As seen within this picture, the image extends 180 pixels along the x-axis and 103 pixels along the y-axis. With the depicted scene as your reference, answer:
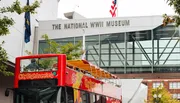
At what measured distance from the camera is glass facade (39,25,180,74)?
127 ft

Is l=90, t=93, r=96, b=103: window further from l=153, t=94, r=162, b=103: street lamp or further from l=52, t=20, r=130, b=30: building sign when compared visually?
l=52, t=20, r=130, b=30: building sign

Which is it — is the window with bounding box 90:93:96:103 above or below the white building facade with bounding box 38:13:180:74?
below

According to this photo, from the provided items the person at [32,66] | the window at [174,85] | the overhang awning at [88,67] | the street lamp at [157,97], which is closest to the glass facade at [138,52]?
the street lamp at [157,97]

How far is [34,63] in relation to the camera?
13477mm

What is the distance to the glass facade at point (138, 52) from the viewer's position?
38.7 metres

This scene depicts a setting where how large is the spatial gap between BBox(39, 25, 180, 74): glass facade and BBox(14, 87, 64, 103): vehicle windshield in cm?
2583

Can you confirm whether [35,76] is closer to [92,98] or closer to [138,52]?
[92,98]

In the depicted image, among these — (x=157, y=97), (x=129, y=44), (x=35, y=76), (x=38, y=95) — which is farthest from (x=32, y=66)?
(x=129, y=44)

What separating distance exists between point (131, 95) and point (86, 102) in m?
16.0

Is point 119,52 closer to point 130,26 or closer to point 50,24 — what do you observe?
point 130,26

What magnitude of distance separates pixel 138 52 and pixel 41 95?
27194 mm

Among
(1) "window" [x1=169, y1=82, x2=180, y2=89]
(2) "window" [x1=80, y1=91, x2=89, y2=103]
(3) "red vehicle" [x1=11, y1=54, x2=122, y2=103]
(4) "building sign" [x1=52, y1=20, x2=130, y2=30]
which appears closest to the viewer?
(3) "red vehicle" [x1=11, y1=54, x2=122, y2=103]

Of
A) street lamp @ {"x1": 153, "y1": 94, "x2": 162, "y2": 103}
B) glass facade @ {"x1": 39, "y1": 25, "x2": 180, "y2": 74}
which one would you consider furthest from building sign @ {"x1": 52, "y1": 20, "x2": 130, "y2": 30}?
street lamp @ {"x1": 153, "y1": 94, "x2": 162, "y2": 103}

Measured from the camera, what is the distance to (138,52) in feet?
127
